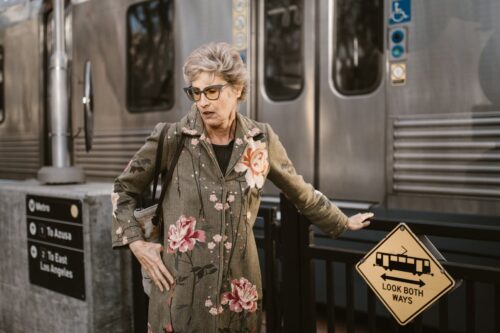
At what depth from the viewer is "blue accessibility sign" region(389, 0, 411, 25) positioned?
322 centimetres

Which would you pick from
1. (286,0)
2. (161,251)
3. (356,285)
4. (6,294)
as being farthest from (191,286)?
(286,0)

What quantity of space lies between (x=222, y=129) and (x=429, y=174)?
185 cm

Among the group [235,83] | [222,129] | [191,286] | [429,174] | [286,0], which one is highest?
[286,0]

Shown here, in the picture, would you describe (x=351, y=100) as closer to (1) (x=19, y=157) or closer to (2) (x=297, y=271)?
(2) (x=297, y=271)

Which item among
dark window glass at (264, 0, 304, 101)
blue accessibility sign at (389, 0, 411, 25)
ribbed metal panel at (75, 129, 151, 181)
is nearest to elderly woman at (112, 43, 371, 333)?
blue accessibility sign at (389, 0, 411, 25)

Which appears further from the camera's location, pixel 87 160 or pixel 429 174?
pixel 87 160

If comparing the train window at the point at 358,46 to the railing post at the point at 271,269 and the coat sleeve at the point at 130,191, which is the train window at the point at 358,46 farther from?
the coat sleeve at the point at 130,191

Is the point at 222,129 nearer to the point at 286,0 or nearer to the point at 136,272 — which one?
the point at 136,272

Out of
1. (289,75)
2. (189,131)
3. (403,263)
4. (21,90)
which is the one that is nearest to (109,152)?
(21,90)

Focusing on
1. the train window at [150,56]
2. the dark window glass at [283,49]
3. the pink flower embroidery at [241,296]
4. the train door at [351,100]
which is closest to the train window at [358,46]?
the train door at [351,100]

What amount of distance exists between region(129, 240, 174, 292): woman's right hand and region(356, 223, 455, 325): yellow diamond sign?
0.71 m

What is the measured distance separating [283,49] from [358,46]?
59 centimetres

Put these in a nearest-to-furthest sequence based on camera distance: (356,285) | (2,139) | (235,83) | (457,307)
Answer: (235,83) → (457,307) → (356,285) → (2,139)

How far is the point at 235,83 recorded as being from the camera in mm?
1663
